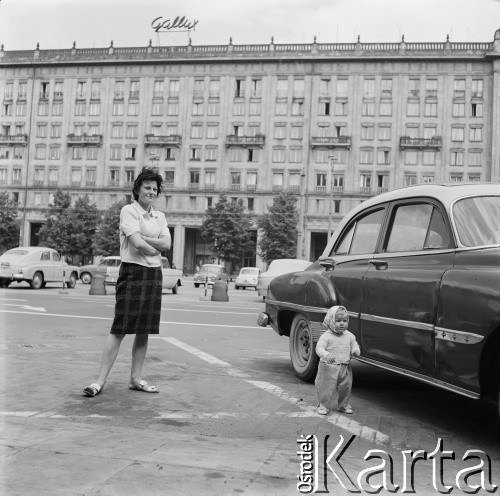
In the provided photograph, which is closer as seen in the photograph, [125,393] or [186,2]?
[186,2]

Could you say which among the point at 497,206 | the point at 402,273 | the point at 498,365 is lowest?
the point at 498,365

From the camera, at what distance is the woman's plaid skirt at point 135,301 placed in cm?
549

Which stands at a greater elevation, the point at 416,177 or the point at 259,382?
the point at 416,177

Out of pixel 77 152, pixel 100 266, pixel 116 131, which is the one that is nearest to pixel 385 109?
pixel 116 131

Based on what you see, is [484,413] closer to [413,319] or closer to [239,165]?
[413,319]

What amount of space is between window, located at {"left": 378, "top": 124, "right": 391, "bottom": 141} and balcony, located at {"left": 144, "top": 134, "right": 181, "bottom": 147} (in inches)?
929

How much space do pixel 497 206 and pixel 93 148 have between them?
3098 inches

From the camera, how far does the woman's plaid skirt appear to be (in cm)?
549

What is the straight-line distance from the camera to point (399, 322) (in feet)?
16.2

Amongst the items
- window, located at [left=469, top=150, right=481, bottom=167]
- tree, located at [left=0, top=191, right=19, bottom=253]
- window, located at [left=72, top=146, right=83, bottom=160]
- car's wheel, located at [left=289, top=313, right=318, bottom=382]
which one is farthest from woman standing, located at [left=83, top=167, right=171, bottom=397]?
window, located at [left=72, top=146, right=83, bottom=160]

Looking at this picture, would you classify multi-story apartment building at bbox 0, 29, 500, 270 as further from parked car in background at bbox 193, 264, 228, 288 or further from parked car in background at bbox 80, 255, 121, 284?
parked car in background at bbox 80, 255, 121, 284

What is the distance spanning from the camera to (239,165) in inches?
2997

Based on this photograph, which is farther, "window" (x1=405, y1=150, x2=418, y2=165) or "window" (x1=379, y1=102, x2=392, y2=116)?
"window" (x1=379, y1=102, x2=392, y2=116)

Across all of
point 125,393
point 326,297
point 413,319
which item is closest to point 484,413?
point 413,319
